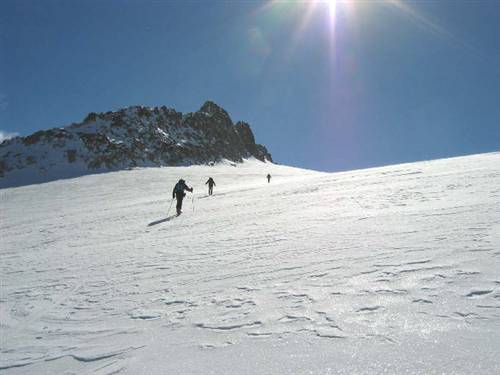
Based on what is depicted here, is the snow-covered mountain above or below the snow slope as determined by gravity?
above

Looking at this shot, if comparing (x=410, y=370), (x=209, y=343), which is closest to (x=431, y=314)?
(x=410, y=370)

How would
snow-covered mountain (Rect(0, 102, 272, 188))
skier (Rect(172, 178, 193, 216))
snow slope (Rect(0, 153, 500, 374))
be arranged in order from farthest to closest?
snow-covered mountain (Rect(0, 102, 272, 188)), skier (Rect(172, 178, 193, 216)), snow slope (Rect(0, 153, 500, 374))

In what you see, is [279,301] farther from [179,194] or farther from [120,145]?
[120,145]

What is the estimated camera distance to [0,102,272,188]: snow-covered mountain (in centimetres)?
6481

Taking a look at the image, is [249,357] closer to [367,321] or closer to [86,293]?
[367,321]

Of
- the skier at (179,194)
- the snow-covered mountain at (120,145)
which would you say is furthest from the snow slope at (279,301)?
the snow-covered mountain at (120,145)

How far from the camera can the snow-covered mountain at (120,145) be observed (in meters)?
64.8

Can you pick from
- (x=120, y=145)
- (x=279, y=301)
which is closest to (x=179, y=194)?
(x=279, y=301)

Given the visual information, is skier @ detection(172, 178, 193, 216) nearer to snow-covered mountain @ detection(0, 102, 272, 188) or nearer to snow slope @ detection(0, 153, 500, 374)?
snow slope @ detection(0, 153, 500, 374)

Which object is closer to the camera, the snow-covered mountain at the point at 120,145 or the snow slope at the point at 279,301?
the snow slope at the point at 279,301

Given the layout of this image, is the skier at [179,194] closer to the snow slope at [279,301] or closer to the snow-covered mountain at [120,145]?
the snow slope at [279,301]

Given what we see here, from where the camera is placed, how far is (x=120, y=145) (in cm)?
7438

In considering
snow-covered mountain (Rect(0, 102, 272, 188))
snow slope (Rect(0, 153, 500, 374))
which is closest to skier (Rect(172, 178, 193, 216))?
snow slope (Rect(0, 153, 500, 374))

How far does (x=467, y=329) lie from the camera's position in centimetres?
296
